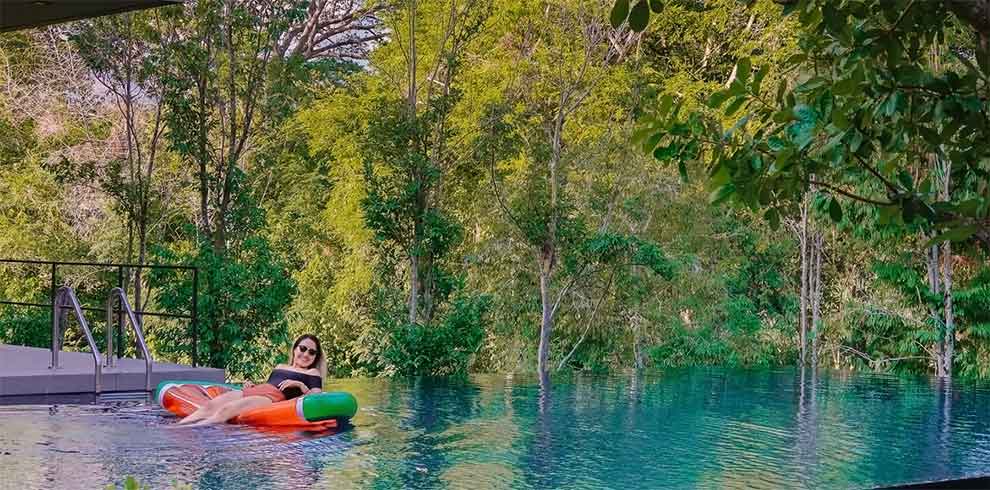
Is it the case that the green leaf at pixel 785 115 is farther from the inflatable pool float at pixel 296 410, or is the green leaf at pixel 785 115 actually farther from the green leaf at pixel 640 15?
the inflatable pool float at pixel 296 410

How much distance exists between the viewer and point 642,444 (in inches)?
326

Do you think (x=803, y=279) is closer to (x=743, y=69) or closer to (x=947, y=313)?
(x=947, y=313)

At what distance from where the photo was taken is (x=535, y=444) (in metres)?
8.16

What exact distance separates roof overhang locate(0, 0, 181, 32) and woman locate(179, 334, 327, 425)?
257 centimetres

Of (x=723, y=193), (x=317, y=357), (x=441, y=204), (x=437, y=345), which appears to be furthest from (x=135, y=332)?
(x=441, y=204)

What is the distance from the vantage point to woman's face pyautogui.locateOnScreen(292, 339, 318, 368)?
943 centimetres

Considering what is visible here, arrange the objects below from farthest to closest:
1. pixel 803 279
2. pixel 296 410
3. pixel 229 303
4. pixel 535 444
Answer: pixel 803 279
pixel 229 303
pixel 296 410
pixel 535 444

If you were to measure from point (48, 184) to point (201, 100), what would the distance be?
7952 millimetres

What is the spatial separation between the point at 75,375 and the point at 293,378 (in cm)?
179

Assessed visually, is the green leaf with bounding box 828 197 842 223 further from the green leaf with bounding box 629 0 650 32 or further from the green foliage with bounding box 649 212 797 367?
the green foliage with bounding box 649 212 797 367

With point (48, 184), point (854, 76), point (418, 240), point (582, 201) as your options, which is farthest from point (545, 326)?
point (854, 76)

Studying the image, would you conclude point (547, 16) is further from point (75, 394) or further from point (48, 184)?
point (75, 394)

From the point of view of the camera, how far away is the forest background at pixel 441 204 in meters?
13.7

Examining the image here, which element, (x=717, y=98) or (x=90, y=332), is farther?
(x=90, y=332)
